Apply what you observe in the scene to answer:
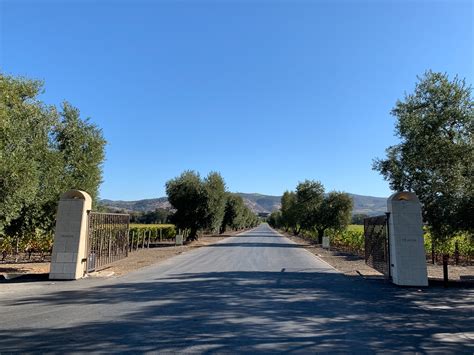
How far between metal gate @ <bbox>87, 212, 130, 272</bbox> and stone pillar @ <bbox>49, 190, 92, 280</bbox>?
54 cm

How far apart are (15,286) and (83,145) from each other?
10077mm

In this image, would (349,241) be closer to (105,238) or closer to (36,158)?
(105,238)

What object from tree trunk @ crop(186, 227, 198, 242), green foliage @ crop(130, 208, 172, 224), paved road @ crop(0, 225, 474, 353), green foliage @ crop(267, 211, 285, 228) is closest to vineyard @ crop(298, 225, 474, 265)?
paved road @ crop(0, 225, 474, 353)

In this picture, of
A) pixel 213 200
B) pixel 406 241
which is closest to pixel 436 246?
pixel 406 241

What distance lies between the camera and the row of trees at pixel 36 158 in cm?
1469

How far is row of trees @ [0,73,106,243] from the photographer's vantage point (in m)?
14.7

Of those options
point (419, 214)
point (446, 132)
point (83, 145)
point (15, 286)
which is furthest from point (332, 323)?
point (83, 145)

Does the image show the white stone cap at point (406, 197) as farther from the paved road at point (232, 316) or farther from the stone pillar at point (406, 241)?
the paved road at point (232, 316)

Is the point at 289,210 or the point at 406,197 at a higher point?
the point at 289,210

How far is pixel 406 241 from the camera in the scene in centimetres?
1477

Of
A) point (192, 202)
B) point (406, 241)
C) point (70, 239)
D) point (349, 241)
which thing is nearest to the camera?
point (406, 241)

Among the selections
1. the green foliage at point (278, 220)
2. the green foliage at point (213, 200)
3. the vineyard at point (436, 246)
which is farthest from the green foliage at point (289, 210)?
the green foliage at point (213, 200)

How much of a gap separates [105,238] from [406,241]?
470 inches

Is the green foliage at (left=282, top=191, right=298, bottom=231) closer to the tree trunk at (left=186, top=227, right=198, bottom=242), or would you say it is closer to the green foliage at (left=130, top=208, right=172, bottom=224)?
the tree trunk at (left=186, top=227, right=198, bottom=242)
